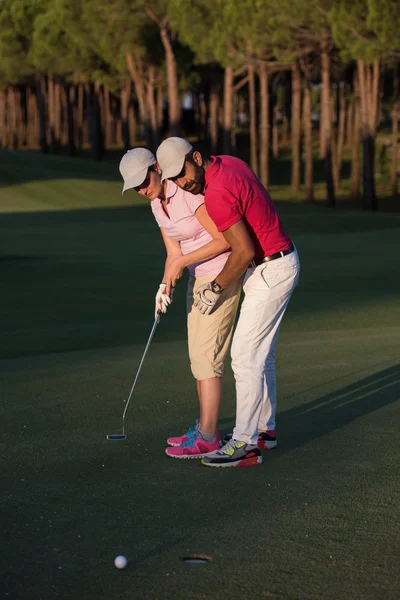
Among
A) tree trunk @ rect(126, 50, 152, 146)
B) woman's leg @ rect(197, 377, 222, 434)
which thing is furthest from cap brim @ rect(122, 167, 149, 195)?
tree trunk @ rect(126, 50, 152, 146)

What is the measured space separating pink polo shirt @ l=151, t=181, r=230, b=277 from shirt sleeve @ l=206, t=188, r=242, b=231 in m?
0.46

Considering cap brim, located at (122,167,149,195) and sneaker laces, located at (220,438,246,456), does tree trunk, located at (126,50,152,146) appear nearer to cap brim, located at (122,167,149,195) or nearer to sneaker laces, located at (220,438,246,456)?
cap brim, located at (122,167,149,195)

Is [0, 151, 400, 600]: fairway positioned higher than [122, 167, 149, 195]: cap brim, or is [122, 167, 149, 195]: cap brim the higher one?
[122, 167, 149, 195]: cap brim

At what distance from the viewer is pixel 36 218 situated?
35.0 m

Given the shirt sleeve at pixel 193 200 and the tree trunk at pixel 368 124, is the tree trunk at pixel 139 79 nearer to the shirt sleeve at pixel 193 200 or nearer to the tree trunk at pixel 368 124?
the tree trunk at pixel 368 124

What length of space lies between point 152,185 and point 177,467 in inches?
70.7

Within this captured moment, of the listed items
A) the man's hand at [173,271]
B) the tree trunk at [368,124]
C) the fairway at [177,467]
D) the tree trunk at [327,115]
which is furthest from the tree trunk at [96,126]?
the man's hand at [173,271]

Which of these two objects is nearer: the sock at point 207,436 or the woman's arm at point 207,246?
the woman's arm at point 207,246

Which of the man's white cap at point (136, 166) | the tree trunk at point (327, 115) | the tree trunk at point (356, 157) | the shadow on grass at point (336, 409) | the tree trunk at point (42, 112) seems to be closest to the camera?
the man's white cap at point (136, 166)

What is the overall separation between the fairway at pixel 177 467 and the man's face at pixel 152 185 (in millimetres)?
1719

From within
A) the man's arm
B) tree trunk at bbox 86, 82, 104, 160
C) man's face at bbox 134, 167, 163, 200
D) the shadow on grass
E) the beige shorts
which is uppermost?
man's face at bbox 134, 167, 163, 200

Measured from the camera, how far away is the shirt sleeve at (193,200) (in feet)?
21.8

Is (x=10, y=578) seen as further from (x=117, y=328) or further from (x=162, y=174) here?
Answer: (x=117, y=328)

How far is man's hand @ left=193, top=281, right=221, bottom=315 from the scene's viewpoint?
21.5 feet
